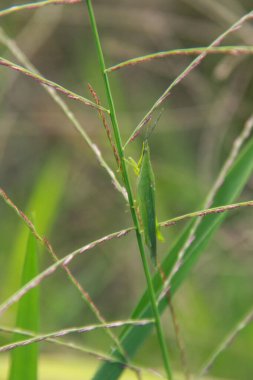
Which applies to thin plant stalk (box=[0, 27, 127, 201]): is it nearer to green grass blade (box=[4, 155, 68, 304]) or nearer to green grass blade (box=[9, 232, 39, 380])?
green grass blade (box=[9, 232, 39, 380])

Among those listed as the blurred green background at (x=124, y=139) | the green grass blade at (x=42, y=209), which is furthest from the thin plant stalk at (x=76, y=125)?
the blurred green background at (x=124, y=139)

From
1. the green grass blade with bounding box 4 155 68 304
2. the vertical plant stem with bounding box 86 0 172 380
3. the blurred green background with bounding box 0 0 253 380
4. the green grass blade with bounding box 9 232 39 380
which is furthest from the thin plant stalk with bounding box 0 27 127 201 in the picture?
the blurred green background with bounding box 0 0 253 380

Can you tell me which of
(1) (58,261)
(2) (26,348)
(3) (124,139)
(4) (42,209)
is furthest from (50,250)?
(3) (124,139)

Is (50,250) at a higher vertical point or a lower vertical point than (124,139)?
higher

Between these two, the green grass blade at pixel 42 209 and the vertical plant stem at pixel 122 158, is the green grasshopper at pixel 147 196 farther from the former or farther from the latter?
the green grass blade at pixel 42 209

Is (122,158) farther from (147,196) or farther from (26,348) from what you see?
(26,348)

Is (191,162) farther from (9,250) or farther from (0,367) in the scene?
(0,367)
